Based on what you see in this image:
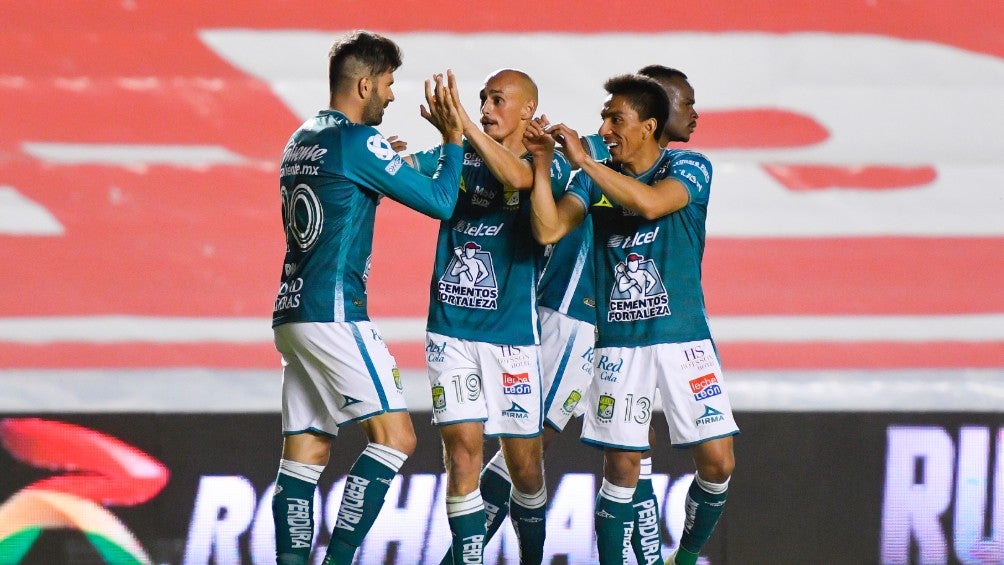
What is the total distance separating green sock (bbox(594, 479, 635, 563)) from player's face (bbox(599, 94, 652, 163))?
3.71ft

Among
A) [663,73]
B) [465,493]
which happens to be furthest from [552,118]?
[465,493]

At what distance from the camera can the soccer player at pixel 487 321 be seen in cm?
411

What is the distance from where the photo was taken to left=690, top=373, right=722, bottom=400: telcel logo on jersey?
164 inches

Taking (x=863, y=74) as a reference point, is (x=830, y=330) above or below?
below

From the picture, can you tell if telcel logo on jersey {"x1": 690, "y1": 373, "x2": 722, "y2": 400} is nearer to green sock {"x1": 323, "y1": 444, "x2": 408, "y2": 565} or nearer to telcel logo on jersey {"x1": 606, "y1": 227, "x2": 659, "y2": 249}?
telcel logo on jersey {"x1": 606, "y1": 227, "x2": 659, "y2": 249}

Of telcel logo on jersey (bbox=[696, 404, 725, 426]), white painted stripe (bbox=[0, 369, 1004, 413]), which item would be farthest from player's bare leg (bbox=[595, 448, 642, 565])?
white painted stripe (bbox=[0, 369, 1004, 413])

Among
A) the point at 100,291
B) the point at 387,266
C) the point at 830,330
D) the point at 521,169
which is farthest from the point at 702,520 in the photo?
the point at 100,291

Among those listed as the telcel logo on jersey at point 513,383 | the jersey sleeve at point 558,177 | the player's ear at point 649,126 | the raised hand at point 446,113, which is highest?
the player's ear at point 649,126

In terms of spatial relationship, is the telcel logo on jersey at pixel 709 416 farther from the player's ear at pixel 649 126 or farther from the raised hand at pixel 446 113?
the raised hand at pixel 446 113

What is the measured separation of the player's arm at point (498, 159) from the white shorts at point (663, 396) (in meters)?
0.66

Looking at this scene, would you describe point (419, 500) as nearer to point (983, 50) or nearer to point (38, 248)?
point (38, 248)

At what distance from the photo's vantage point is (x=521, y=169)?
13.4ft

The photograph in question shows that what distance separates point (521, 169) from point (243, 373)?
7.52 ft

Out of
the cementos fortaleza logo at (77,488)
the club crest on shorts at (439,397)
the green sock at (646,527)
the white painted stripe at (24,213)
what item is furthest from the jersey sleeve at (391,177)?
the white painted stripe at (24,213)
